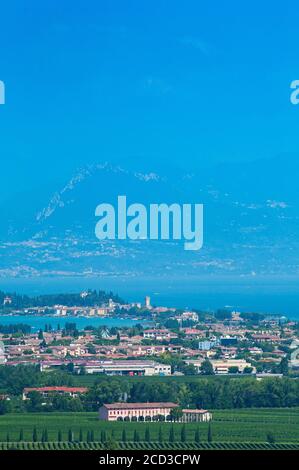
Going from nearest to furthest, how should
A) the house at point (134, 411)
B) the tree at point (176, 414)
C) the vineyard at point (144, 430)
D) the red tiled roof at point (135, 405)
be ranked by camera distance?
the vineyard at point (144, 430)
the tree at point (176, 414)
the house at point (134, 411)
the red tiled roof at point (135, 405)

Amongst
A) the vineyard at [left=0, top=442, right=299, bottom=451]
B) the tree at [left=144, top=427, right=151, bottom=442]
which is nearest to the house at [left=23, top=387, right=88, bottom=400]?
the tree at [left=144, top=427, right=151, bottom=442]

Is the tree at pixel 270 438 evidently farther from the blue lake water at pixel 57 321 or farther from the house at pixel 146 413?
the blue lake water at pixel 57 321

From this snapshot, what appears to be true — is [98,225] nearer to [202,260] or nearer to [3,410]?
[202,260]

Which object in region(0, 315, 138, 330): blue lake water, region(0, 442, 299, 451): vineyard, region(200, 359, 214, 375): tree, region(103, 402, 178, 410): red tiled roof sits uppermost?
region(0, 315, 138, 330): blue lake water

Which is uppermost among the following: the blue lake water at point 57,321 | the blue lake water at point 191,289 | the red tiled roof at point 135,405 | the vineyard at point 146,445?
the blue lake water at point 191,289

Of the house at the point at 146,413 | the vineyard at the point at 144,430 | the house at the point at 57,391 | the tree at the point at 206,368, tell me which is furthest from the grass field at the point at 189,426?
the tree at the point at 206,368

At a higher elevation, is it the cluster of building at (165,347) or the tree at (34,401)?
the cluster of building at (165,347)

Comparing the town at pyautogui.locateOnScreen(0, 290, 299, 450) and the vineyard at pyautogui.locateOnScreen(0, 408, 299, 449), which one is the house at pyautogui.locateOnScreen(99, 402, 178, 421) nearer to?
the town at pyautogui.locateOnScreen(0, 290, 299, 450)

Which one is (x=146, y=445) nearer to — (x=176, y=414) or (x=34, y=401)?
(x=176, y=414)

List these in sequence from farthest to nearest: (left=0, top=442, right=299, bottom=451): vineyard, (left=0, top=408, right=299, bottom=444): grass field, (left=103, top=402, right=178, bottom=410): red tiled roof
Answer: (left=103, top=402, right=178, bottom=410): red tiled roof < (left=0, top=408, right=299, bottom=444): grass field < (left=0, top=442, right=299, bottom=451): vineyard
